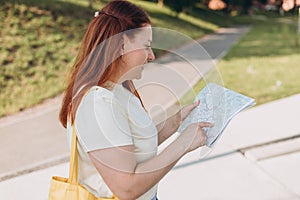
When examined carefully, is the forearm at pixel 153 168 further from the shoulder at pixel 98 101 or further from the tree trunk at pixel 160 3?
the tree trunk at pixel 160 3

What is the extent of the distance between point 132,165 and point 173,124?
0.55 metres

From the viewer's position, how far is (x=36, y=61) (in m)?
9.85

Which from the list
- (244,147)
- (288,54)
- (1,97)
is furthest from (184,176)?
(288,54)

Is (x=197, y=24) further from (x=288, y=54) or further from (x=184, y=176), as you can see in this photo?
(x=184, y=176)

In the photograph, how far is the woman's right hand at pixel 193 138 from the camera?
1.68 m

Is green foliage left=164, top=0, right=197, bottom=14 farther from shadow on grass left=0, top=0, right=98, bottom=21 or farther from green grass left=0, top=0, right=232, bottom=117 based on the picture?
green grass left=0, top=0, right=232, bottom=117

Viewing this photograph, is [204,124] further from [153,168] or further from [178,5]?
[178,5]

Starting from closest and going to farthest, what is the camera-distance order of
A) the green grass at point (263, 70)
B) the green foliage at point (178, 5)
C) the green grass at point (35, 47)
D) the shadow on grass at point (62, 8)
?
the green grass at point (35, 47) → the green grass at point (263, 70) → the shadow on grass at point (62, 8) → the green foliage at point (178, 5)

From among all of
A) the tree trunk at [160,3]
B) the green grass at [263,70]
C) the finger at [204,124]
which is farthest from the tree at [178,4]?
the finger at [204,124]

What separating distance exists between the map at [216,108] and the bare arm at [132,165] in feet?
0.28

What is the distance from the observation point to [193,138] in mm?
1700

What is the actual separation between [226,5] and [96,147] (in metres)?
42.2

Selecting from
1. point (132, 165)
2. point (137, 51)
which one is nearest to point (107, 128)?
point (132, 165)

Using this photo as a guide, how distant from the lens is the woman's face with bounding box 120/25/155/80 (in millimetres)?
1606
